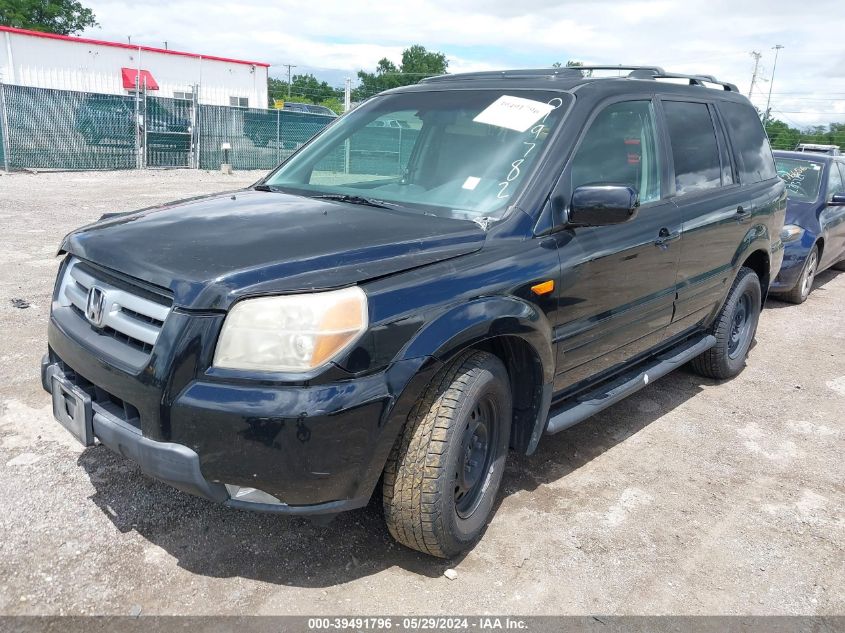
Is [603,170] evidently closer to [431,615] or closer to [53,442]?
[431,615]

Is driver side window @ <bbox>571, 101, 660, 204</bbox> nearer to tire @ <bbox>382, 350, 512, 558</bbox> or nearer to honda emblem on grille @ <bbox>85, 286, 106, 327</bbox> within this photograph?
tire @ <bbox>382, 350, 512, 558</bbox>

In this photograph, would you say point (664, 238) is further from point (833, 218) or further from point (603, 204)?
point (833, 218)

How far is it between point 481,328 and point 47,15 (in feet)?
213

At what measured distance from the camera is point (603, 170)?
358cm

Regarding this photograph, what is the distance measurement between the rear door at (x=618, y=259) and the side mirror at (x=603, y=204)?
0.47ft

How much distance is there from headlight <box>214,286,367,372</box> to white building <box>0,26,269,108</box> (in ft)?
71.8

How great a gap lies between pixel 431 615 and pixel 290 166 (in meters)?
2.54

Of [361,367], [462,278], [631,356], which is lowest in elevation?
[631,356]

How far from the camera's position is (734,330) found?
17.8ft

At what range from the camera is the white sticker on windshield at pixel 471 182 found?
330cm

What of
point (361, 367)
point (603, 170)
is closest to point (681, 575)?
point (361, 367)

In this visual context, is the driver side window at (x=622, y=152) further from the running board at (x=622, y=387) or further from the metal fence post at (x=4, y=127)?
the metal fence post at (x=4, y=127)

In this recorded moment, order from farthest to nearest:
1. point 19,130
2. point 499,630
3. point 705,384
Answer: point 19,130 < point 705,384 < point 499,630

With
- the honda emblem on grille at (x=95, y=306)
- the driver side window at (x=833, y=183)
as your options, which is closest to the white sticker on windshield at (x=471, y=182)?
the honda emblem on grille at (x=95, y=306)
